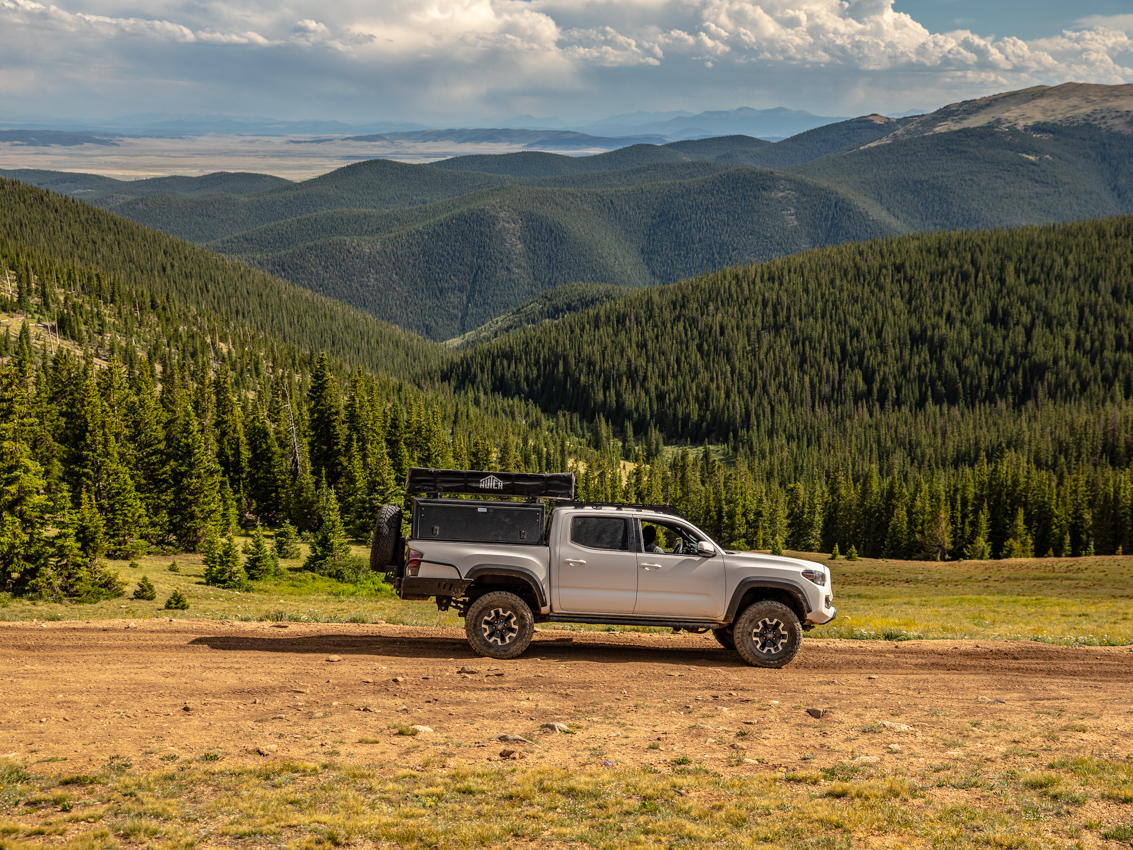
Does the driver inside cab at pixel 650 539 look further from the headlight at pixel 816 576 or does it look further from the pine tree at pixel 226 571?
the pine tree at pixel 226 571

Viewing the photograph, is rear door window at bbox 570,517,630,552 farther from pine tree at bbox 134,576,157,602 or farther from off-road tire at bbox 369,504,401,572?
pine tree at bbox 134,576,157,602

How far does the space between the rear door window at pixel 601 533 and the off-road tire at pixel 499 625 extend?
1921mm

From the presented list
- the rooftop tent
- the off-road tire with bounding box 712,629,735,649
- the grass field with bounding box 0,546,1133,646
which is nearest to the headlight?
the off-road tire with bounding box 712,629,735,649

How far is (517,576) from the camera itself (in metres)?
17.3

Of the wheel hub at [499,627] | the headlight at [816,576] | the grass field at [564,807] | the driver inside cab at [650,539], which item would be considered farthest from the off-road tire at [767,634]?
the grass field at [564,807]

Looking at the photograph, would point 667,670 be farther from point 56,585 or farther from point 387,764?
point 56,585

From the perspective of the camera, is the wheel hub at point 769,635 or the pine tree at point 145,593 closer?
the wheel hub at point 769,635

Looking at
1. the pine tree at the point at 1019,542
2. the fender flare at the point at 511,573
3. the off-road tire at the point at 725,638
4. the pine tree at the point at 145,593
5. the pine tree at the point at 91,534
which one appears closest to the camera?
the fender flare at the point at 511,573

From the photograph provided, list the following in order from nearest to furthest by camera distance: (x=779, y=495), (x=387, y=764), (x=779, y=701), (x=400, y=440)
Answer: (x=387, y=764) → (x=779, y=701) → (x=400, y=440) → (x=779, y=495)

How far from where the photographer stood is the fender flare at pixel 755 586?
17.3 meters

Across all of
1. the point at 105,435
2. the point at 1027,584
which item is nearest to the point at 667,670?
the point at 105,435

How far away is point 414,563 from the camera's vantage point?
17.4 metres

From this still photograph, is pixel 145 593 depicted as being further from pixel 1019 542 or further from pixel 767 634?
pixel 1019 542

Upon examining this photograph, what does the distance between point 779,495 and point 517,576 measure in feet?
400
